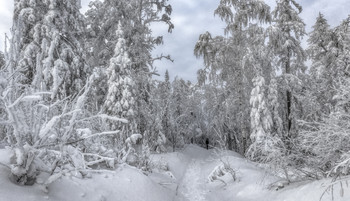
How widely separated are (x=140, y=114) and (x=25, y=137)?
14.4 meters

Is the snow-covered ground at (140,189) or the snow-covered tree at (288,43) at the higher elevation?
the snow-covered tree at (288,43)

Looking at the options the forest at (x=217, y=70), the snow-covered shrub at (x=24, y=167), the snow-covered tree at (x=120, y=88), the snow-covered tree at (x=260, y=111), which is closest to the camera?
the snow-covered shrub at (x=24, y=167)

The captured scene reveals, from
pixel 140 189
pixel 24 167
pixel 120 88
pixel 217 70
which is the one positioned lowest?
pixel 140 189

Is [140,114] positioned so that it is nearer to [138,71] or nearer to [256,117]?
[138,71]

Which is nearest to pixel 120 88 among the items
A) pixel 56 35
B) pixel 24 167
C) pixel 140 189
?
pixel 56 35

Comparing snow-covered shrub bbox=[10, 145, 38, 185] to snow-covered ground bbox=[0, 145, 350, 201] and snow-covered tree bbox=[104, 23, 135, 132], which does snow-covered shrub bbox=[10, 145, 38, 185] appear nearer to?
snow-covered ground bbox=[0, 145, 350, 201]

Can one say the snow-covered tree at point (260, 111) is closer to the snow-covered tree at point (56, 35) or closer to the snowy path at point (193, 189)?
the snowy path at point (193, 189)

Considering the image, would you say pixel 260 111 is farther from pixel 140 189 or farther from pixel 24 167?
pixel 24 167

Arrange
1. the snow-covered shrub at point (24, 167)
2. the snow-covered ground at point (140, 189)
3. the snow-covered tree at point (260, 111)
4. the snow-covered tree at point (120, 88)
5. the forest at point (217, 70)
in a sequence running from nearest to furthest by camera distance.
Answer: the snow-covered shrub at point (24, 167) < the snow-covered ground at point (140, 189) < the forest at point (217, 70) < the snow-covered tree at point (260, 111) < the snow-covered tree at point (120, 88)

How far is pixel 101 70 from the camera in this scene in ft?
59.8

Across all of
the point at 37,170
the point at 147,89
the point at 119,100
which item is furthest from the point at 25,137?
the point at 147,89

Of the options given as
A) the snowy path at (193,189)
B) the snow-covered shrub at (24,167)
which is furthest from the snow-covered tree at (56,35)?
the snow-covered shrub at (24,167)

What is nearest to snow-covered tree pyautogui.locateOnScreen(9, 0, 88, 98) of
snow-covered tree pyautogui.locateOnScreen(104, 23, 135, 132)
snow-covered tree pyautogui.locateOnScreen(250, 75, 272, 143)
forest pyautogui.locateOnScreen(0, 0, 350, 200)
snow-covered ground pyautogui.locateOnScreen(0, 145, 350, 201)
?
forest pyautogui.locateOnScreen(0, 0, 350, 200)

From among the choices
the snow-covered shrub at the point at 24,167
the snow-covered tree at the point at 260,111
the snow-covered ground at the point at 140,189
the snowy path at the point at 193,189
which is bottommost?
the snowy path at the point at 193,189
